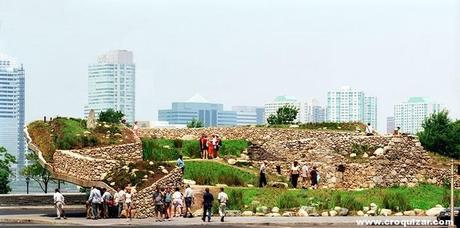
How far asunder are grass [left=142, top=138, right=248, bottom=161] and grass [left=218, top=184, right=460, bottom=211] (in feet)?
32.4

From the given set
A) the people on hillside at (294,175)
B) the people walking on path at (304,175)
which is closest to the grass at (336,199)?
the people on hillside at (294,175)

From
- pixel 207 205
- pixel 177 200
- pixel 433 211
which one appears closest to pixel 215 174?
pixel 177 200

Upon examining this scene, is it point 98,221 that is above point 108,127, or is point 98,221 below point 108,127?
below

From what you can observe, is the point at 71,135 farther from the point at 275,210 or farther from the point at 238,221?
the point at 238,221

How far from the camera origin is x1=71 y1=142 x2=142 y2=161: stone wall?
55.1 metres

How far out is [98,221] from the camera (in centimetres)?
4600

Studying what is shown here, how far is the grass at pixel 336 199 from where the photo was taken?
49375mm

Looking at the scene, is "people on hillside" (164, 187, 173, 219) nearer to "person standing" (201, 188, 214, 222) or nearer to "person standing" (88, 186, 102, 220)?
"person standing" (201, 188, 214, 222)

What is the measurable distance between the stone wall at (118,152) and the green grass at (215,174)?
293 cm

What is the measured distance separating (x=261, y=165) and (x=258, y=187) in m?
3.76

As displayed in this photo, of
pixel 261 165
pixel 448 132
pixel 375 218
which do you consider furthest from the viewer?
pixel 448 132

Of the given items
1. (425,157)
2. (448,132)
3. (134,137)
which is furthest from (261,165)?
(448,132)

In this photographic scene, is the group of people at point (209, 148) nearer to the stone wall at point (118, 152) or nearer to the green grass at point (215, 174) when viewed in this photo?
the green grass at point (215, 174)

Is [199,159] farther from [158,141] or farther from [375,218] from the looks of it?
[375,218]
